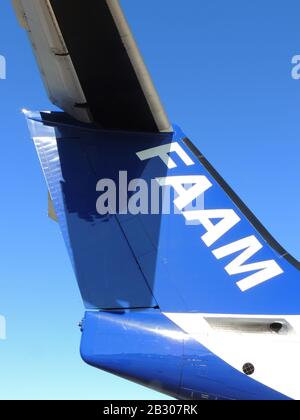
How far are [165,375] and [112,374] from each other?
33cm

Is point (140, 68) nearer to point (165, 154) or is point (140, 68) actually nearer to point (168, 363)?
point (165, 154)

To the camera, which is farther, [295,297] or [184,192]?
[184,192]

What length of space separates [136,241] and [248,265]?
78cm

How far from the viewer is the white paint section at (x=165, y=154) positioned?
12.4 ft

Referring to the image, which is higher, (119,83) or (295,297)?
(119,83)

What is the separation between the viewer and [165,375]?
308 centimetres

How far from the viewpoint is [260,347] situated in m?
3.13

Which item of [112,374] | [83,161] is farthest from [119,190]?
[112,374]

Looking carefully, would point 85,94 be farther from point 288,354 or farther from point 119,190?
point 288,354

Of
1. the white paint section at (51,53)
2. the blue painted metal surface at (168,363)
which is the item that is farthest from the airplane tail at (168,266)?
the white paint section at (51,53)

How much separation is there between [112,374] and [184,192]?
1.36 meters
